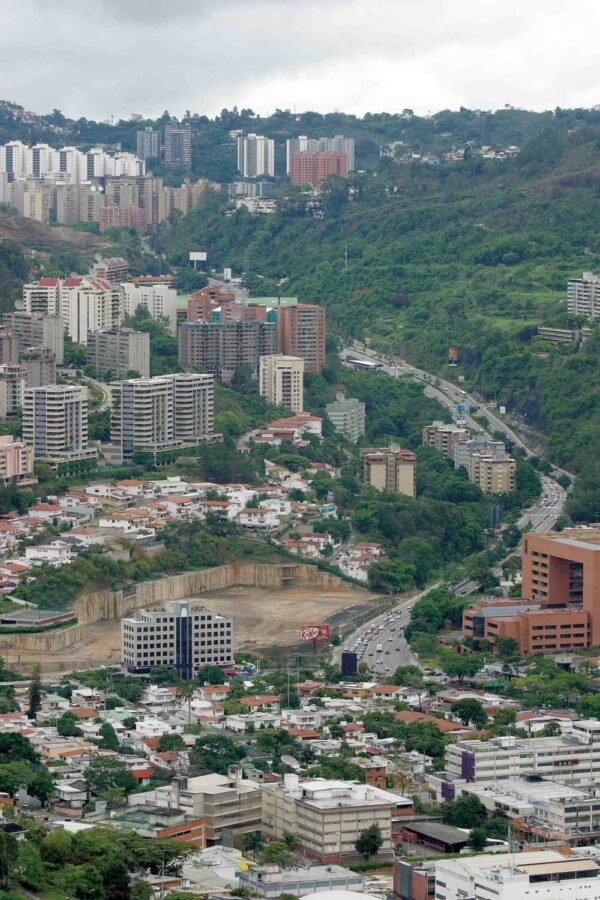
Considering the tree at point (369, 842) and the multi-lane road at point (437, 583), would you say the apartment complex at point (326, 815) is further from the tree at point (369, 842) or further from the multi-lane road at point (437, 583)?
the multi-lane road at point (437, 583)

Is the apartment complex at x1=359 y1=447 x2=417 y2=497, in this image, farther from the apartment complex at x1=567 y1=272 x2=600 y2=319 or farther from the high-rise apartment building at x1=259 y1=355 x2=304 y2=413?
the apartment complex at x1=567 y1=272 x2=600 y2=319

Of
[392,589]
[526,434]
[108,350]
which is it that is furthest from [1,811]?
[526,434]

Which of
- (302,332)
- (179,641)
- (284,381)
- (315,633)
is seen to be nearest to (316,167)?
(302,332)

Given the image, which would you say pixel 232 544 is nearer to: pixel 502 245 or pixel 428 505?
pixel 428 505

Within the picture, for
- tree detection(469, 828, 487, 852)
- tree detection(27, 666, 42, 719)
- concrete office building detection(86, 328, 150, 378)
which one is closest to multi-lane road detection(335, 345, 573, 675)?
tree detection(27, 666, 42, 719)

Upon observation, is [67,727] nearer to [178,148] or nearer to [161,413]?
[161,413]
